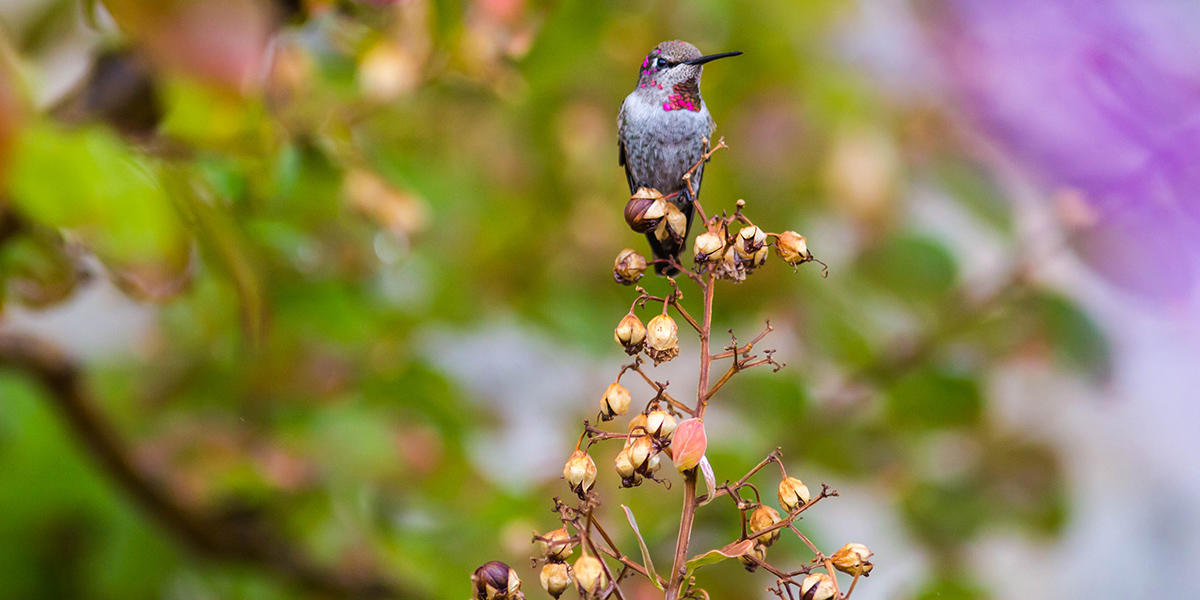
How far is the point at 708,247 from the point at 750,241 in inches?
0.5

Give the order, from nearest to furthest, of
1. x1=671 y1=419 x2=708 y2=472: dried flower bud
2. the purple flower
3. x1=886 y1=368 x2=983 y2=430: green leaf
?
x1=671 y1=419 x2=708 y2=472: dried flower bud, the purple flower, x1=886 y1=368 x2=983 y2=430: green leaf

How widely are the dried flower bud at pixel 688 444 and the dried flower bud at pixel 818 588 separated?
0.14 ft

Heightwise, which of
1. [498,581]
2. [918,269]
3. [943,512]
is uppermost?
[918,269]

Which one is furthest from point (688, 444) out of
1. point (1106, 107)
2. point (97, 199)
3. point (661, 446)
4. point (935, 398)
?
point (935, 398)

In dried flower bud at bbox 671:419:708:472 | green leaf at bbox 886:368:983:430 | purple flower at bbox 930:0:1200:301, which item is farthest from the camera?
green leaf at bbox 886:368:983:430

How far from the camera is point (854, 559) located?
0.24 metres

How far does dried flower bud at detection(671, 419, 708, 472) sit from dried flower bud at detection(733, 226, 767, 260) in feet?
0.14

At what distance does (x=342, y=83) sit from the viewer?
2.07 feet

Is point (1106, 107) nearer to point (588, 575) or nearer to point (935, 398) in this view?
point (935, 398)

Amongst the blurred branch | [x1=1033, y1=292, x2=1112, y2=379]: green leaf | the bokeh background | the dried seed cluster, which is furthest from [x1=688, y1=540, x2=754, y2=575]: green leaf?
[x1=1033, y1=292, x2=1112, y2=379]: green leaf

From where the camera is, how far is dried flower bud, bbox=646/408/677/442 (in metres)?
0.22

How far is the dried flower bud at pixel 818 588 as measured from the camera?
228 mm

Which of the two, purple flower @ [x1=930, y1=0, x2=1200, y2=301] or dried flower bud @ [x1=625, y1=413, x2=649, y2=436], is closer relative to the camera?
dried flower bud @ [x1=625, y1=413, x2=649, y2=436]

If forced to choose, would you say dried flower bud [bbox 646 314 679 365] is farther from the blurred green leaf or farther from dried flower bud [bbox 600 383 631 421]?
the blurred green leaf
